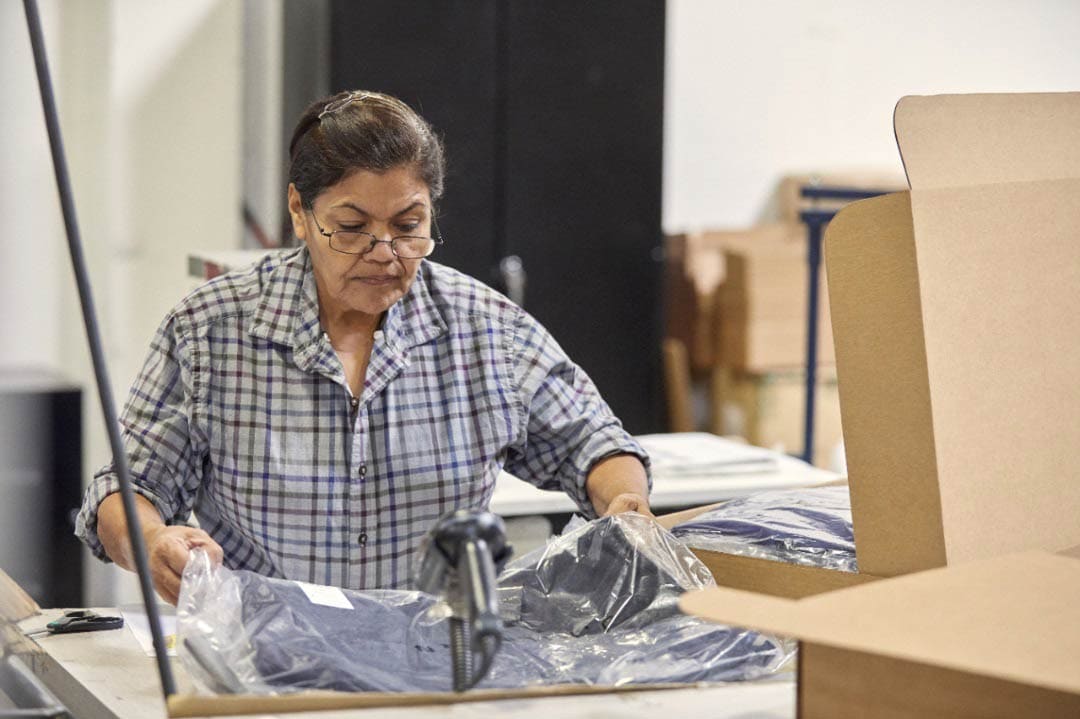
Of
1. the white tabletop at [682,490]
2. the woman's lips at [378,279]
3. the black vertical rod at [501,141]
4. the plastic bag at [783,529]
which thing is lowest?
the white tabletop at [682,490]

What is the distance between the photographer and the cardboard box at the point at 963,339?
45.3 inches

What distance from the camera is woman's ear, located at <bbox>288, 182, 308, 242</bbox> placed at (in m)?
1.60

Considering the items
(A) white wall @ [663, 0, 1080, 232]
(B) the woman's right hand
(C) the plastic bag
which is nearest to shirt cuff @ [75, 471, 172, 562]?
(B) the woman's right hand

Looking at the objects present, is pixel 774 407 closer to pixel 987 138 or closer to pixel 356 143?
pixel 356 143

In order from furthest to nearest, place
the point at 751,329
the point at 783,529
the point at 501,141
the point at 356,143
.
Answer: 1. the point at 751,329
2. the point at 501,141
3. the point at 356,143
4. the point at 783,529

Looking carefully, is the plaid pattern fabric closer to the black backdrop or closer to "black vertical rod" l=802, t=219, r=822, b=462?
"black vertical rod" l=802, t=219, r=822, b=462

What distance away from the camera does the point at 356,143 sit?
1.52m

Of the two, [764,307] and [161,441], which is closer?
[161,441]

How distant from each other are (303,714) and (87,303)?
13.4 inches

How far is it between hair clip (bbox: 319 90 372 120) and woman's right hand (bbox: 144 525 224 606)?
53cm

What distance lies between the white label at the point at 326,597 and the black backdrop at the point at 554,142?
2.81 metres

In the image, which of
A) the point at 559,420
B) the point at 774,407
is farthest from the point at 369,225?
the point at 774,407

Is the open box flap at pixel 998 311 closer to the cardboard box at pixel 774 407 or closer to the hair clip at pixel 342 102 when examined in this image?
the hair clip at pixel 342 102

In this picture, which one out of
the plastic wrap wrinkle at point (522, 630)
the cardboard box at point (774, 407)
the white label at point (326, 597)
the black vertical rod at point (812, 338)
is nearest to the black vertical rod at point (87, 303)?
the plastic wrap wrinkle at point (522, 630)
